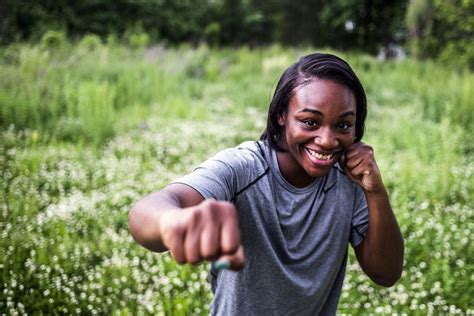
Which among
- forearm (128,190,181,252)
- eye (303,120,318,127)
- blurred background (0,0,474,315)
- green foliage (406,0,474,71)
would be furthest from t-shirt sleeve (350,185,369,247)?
green foliage (406,0,474,71)

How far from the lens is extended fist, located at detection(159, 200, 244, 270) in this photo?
2.92 ft

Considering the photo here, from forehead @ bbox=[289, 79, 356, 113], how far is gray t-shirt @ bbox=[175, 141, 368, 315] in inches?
11.4

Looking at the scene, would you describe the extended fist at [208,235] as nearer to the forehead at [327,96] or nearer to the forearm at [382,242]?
the forehead at [327,96]

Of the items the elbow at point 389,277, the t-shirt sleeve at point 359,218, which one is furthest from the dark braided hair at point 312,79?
the elbow at point 389,277

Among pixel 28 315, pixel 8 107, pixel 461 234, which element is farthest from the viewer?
pixel 8 107

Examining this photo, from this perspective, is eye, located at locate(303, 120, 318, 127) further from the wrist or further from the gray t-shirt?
the wrist

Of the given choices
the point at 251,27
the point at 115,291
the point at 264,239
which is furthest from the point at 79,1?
the point at 264,239

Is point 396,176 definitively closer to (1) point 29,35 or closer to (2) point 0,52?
(2) point 0,52

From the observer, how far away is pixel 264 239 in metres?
1.73

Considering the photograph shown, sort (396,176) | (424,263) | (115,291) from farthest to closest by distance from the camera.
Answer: (396,176) → (424,263) → (115,291)

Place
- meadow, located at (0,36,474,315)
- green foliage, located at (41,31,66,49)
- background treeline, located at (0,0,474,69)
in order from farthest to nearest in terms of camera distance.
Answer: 1. background treeline, located at (0,0,474,69)
2. green foliage, located at (41,31,66,49)
3. meadow, located at (0,36,474,315)

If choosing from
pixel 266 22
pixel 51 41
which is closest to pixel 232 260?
pixel 51 41

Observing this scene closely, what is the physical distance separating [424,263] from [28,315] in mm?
2867

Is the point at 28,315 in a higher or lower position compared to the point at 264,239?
lower
